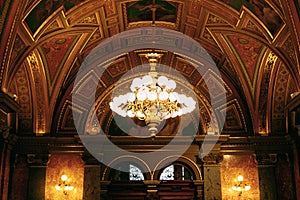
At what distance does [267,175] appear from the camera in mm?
11930

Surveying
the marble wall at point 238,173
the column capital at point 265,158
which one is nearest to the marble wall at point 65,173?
the marble wall at point 238,173

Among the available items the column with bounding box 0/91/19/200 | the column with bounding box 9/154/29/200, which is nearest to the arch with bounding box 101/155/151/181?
the column with bounding box 9/154/29/200

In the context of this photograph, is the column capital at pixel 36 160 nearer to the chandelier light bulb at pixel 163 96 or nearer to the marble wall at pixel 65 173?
the marble wall at pixel 65 173

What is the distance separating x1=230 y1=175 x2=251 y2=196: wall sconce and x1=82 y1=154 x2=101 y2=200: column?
11.7 feet

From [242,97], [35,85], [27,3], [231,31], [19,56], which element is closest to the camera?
[27,3]

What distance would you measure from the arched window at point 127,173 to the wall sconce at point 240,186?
8.32ft

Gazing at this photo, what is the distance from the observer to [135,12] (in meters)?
10.8

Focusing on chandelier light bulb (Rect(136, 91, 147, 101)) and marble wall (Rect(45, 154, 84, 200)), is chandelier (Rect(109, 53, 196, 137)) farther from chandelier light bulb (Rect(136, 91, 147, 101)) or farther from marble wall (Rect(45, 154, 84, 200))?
marble wall (Rect(45, 154, 84, 200))

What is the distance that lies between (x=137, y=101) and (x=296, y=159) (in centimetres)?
425

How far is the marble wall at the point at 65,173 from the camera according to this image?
11892 millimetres

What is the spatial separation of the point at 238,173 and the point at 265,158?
0.82 meters

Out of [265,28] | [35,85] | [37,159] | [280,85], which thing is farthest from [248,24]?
[37,159]

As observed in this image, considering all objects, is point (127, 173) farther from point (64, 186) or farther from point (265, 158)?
point (265, 158)

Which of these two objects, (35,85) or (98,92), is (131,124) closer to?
(98,92)
